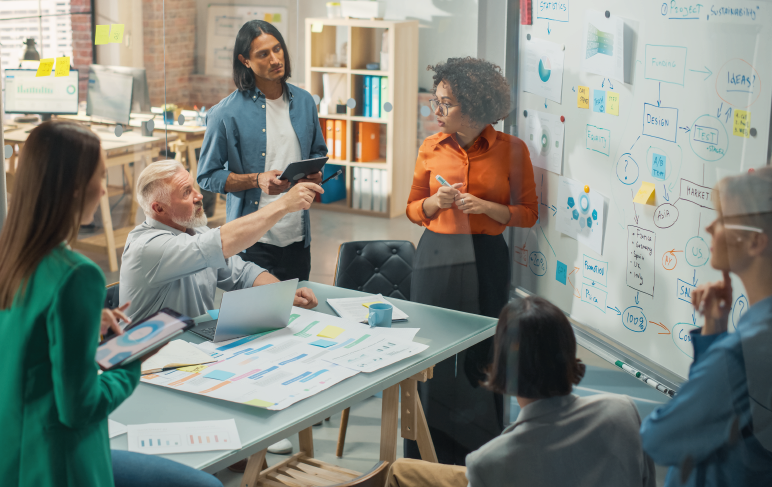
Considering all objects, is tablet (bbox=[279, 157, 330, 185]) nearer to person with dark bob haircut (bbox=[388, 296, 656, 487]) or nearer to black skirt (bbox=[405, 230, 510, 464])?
black skirt (bbox=[405, 230, 510, 464])

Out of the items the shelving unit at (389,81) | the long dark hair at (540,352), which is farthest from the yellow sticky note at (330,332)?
the shelving unit at (389,81)

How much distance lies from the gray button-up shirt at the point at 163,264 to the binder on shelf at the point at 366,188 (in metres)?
2.09

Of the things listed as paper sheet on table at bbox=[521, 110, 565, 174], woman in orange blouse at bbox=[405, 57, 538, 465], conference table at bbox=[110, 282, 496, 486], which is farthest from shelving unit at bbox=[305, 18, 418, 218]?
→ conference table at bbox=[110, 282, 496, 486]

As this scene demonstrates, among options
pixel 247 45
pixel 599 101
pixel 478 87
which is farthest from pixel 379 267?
pixel 599 101

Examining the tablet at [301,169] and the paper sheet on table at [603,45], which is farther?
the tablet at [301,169]

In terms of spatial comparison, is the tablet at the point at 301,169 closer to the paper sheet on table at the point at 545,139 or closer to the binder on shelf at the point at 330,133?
the paper sheet on table at the point at 545,139

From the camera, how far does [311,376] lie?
6.33ft

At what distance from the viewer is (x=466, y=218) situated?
278 centimetres

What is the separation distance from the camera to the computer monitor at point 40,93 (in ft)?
12.8

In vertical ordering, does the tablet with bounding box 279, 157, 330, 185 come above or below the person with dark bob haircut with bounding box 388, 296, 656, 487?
above

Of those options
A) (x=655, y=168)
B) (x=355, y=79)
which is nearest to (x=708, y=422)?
(x=655, y=168)

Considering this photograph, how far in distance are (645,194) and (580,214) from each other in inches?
15.1

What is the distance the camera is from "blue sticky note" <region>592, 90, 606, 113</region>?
2361mm

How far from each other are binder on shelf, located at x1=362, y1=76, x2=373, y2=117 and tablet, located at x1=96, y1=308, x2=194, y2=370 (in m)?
2.83
